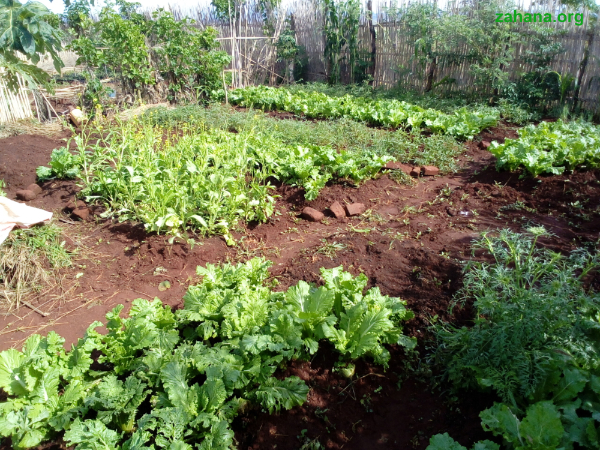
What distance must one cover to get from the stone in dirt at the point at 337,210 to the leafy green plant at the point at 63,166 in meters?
3.42

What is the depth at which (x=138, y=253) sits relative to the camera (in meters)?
4.44

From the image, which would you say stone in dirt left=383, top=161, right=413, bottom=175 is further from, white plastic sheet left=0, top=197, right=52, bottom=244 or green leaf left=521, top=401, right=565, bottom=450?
green leaf left=521, top=401, right=565, bottom=450

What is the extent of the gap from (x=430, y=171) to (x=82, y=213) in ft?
15.7

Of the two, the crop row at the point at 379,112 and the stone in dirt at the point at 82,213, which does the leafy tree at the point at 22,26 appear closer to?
the stone in dirt at the point at 82,213

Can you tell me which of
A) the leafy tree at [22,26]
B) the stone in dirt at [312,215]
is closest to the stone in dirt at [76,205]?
the leafy tree at [22,26]

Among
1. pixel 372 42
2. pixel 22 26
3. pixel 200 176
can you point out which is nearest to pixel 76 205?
pixel 200 176

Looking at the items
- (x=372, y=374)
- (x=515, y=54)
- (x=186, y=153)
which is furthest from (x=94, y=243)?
(x=515, y=54)

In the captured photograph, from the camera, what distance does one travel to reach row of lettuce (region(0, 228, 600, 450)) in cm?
213

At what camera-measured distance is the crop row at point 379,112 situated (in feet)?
25.8

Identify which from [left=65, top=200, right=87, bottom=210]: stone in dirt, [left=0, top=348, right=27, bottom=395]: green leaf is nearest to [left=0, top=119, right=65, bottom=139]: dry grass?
[left=65, top=200, right=87, bottom=210]: stone in dirt

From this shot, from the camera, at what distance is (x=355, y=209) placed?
5270 millimetres

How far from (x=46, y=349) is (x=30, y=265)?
5.83 feet

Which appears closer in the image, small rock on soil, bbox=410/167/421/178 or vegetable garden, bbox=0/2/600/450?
vegetable garden, bbox=0/2/600/450

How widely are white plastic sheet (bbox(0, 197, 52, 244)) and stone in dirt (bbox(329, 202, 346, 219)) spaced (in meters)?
3.19
